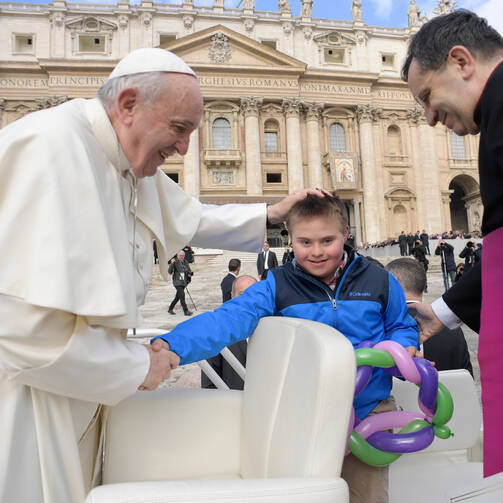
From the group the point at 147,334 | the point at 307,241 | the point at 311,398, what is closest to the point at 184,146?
the point at 307,241

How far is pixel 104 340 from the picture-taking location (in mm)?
1174

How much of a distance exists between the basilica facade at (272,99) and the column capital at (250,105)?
75 millimetres

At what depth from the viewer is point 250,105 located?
26609 mm

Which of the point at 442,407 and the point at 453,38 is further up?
the point at 453,38

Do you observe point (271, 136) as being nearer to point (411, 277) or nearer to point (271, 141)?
point (271, 141)

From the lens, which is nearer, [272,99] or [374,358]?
[374,358]

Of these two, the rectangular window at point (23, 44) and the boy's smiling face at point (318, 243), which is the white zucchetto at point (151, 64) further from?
the rectangular window at point (23, 44)

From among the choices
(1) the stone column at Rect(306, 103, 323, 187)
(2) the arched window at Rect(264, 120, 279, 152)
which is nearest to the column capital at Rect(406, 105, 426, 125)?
(1) the stone column at Rect(306, 103, 323, 187)

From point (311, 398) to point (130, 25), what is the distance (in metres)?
32.1

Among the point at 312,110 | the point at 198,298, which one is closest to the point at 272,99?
the point at 312,110

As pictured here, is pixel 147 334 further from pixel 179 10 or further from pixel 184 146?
pixel 179 10

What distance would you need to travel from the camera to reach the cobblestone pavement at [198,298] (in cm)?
461

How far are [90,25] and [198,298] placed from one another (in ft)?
82.3

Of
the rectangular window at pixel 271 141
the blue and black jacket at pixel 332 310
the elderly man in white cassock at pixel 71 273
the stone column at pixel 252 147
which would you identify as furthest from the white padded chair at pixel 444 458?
the rectangular window at pixel 271 141
